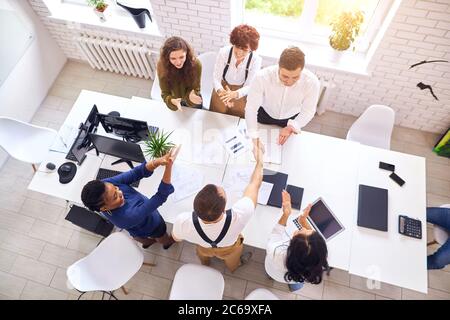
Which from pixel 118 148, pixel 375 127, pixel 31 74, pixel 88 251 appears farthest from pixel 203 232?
pixel 31 74

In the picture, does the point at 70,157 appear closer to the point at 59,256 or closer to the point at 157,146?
the point at 157,146

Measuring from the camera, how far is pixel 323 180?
9.17 ft

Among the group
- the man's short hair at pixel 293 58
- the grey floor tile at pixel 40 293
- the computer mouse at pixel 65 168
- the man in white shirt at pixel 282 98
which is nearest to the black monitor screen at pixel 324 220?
the man in white shirt at pixel 282 98

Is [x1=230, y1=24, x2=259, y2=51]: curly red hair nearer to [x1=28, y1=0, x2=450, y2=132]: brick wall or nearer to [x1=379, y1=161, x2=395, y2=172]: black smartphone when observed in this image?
[x1=28, y1=0, x2=450, y2=132]: brick wall

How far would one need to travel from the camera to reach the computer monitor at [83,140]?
2.87m

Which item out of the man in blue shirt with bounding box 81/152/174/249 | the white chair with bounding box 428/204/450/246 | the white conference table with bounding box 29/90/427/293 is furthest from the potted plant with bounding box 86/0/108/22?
the white chair with bounding box 428/204/450/246

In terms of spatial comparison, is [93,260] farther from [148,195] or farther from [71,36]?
[71,36]

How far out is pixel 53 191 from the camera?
2.86 m

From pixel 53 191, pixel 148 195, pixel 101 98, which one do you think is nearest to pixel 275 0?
pixel 101 98

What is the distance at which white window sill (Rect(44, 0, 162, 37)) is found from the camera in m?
3.83

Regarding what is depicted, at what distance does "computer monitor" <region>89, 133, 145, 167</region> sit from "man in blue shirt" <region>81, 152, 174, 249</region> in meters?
0.29

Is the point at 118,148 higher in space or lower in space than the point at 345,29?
lower

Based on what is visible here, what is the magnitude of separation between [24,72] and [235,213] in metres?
3.47

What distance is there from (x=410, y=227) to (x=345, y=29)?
1.97m
